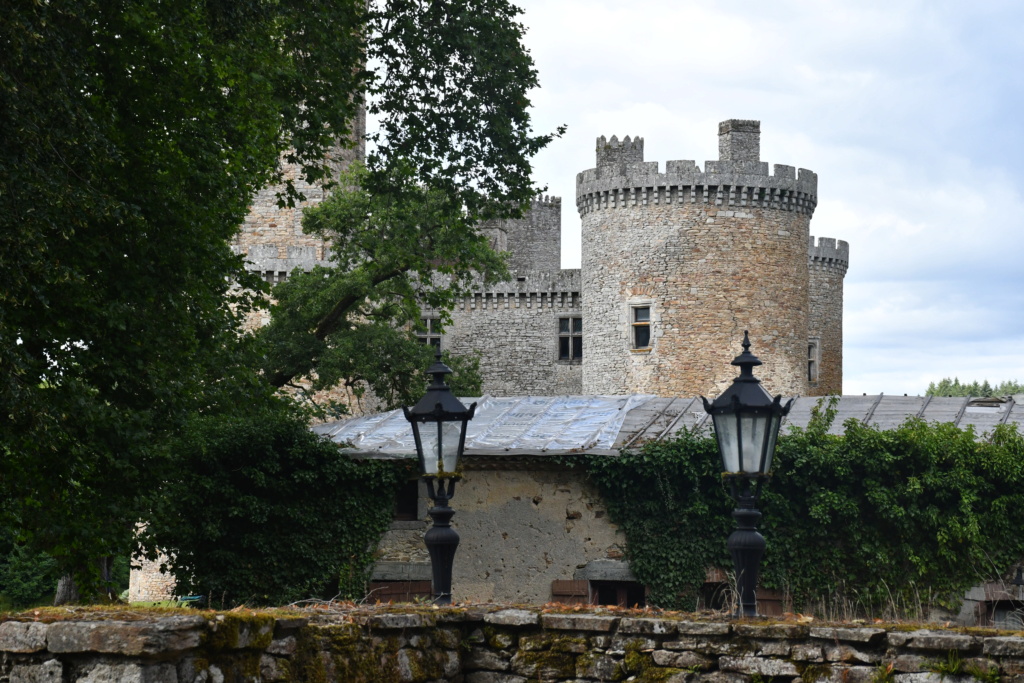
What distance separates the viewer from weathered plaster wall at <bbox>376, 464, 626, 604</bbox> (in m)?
17.0

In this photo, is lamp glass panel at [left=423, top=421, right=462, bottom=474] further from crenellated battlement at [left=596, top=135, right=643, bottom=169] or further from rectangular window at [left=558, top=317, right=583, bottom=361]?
rectangular window at [left=558, top=317, right=583, bottom=361]

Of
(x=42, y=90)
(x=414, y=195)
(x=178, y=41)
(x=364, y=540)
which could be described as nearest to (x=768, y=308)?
(x=414, y=195)

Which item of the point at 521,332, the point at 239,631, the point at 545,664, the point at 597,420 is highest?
the point at 521,332

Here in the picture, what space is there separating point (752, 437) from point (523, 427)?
36.0 feet

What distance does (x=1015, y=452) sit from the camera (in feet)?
52.9

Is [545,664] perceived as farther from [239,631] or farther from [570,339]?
[570,339]

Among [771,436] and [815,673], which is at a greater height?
[771,436]

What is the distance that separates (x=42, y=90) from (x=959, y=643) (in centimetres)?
853

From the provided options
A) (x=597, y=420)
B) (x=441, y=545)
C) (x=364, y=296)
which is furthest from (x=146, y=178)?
(x=364, y=296)

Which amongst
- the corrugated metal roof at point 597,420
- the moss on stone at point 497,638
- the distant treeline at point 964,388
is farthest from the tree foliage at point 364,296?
the distant treeline at point 964,388

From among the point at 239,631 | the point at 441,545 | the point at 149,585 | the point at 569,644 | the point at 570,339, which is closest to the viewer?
the point at 239,631

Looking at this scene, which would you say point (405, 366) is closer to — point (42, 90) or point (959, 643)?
point (42, 90)

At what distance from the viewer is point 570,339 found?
117 feet

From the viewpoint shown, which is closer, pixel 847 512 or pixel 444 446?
pixel 444 446
